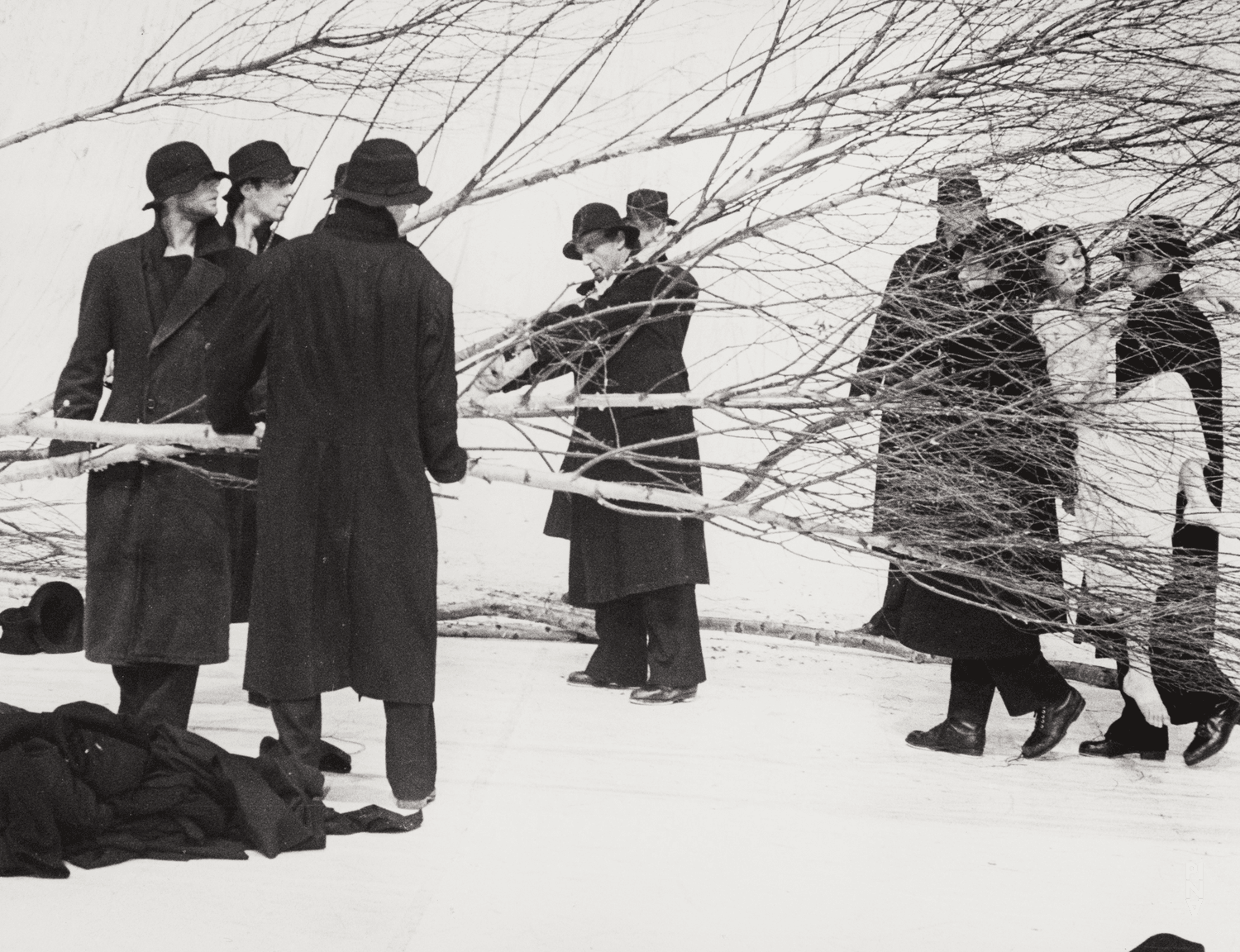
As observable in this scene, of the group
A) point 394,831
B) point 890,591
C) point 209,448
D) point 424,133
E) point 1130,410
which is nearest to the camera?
point 394,831

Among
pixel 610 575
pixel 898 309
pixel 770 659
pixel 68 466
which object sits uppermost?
pixel 898 309

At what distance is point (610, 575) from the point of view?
5070 mm

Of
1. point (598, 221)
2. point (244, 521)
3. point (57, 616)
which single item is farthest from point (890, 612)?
point (57, 616)

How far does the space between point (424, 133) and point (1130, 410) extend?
12.0 ft

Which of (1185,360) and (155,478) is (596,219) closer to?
(155,478)

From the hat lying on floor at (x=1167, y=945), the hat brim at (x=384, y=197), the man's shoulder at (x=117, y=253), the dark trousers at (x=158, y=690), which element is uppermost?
the hat brim at (x=384, y=197)

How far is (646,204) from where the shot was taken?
5113 mm

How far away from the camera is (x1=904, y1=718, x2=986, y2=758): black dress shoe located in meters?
4.48

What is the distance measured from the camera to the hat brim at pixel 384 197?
3.54 m

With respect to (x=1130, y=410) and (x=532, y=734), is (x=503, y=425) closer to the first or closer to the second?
(x=532, y=734)

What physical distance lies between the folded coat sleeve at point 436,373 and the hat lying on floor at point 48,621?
1.53 metres

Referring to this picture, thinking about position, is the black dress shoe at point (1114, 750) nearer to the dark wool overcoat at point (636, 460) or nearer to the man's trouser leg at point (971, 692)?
the man's trouser leg at point (971, 692)

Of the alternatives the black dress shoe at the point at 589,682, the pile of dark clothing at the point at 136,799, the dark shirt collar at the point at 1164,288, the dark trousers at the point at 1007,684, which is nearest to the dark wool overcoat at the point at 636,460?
the black dress shoe at the point at 589,682

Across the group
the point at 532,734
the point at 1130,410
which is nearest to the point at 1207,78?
the point at 1130,410
